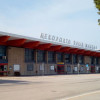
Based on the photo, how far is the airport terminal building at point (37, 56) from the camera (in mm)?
39553

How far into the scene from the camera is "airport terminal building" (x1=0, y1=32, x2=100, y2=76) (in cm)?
3955

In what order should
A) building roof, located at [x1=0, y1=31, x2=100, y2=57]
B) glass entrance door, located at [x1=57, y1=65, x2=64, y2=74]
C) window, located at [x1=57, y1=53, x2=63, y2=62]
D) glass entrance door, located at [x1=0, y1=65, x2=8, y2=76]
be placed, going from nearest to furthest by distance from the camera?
building roof, located at [x1=0, y1=31, x2=100, y2=57] → glass entrance door, located at [x1=0, y1=65, x2=8, y2=76] → glass entrance door, located at [x1=57, y1=65, x2=64, y2=74] → window, located at [x1=57, y1=53, x2=63, y2=62]

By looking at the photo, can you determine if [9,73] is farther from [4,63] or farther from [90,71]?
[90,71]

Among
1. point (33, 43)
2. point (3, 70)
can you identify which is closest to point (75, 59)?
point (33, 43)

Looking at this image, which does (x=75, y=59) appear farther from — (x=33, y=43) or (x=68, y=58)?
(x=33, y=43)

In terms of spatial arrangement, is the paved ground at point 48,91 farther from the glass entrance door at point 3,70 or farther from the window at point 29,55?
the window at point 29,55

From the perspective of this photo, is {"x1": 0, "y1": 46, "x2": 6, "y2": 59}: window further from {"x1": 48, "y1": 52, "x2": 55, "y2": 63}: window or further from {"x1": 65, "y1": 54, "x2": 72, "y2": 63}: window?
{"x1": 65, "y1": 54, "x2": 72, "y2": 63}: window

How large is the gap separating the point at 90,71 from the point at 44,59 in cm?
2374

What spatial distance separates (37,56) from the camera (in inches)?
1869

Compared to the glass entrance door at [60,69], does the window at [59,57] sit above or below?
above

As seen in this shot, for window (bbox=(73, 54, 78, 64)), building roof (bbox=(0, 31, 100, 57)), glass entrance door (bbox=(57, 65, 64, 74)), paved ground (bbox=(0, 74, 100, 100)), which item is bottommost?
paved ground (bbox=(0, 74, 100, 100))

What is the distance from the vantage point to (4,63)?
38.8 metres

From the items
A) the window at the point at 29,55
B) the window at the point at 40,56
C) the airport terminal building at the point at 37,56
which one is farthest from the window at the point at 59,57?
the window at the point at 29,55

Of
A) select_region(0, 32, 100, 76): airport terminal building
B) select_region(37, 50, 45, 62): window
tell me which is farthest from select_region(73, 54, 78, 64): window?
select_region(37, 50, 45, 62): window
